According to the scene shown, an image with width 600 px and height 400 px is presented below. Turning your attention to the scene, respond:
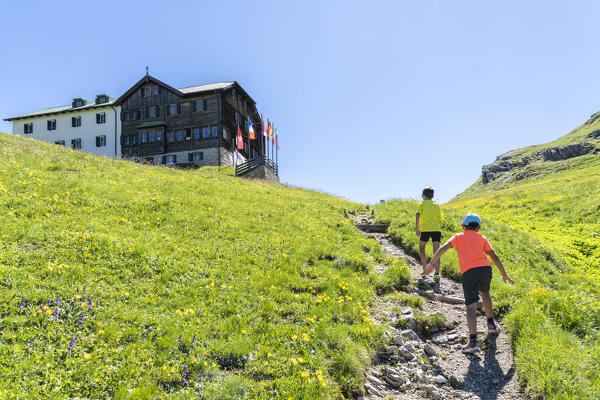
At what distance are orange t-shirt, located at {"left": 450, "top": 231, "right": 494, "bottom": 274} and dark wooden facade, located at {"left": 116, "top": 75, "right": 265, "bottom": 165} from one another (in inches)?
1757

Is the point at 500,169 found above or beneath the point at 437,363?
above

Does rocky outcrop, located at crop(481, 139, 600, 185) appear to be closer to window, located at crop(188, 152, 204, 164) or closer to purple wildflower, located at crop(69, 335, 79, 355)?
window, located at crop(188, 152, 204, 164)

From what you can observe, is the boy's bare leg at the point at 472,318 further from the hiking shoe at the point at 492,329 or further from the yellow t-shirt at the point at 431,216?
the yellow t-shirt at the point at 431,216

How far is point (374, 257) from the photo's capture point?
13477mm

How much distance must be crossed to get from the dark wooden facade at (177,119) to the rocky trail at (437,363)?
4421 cm

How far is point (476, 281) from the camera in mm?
7473

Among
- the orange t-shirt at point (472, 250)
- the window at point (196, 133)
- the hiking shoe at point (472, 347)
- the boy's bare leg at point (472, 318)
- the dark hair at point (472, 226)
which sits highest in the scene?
the window at point (196, 133)

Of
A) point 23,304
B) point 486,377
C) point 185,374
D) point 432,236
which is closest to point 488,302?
point 486,377

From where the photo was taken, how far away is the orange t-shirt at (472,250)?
752 centimetres

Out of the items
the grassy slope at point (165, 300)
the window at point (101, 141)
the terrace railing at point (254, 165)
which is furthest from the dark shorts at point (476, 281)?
the window at point (101, 141)

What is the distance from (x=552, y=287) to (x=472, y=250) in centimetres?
701

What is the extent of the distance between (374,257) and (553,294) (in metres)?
5.98

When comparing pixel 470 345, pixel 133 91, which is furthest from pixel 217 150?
pixel 470 345

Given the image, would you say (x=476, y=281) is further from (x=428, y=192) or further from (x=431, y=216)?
(x=428, y=192)
